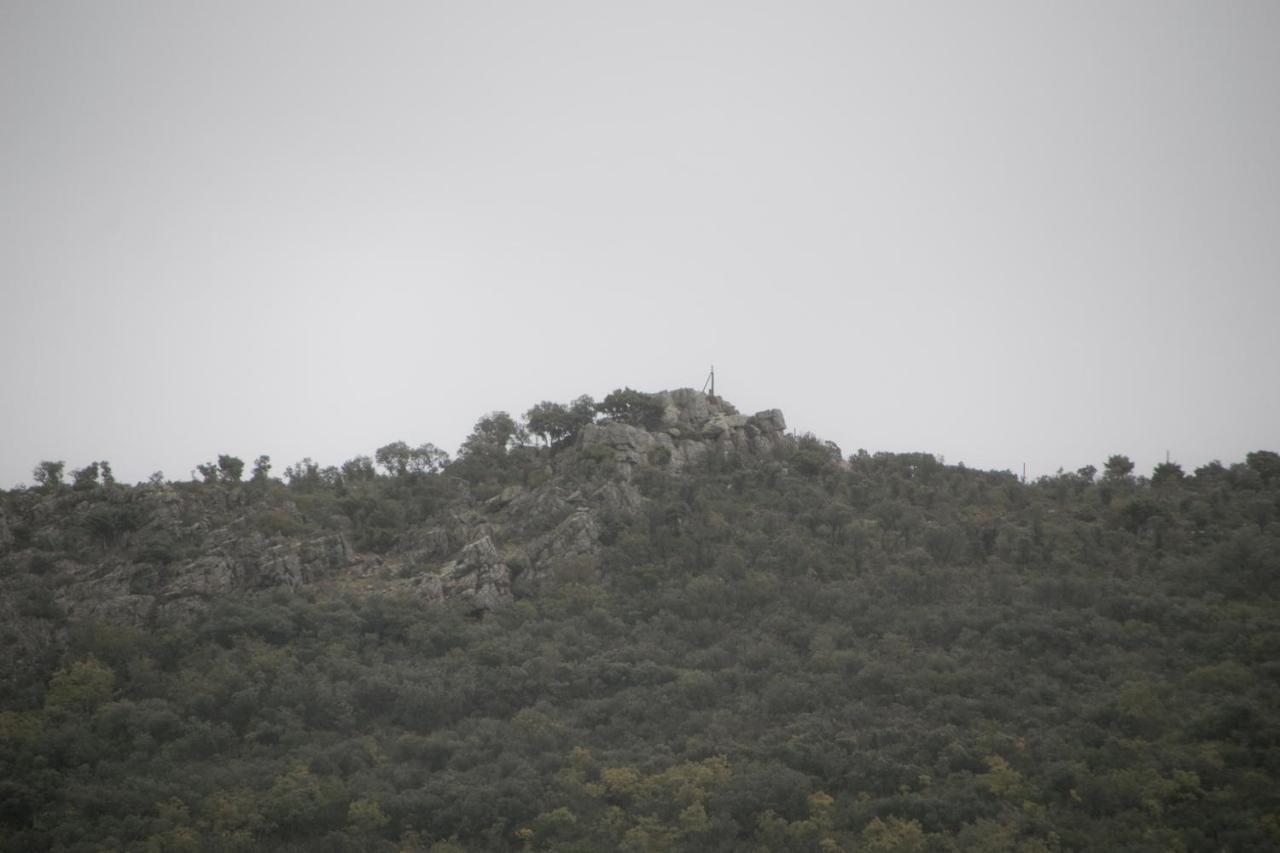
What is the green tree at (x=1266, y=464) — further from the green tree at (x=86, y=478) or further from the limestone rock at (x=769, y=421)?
the green tree at (x=86, y=478)

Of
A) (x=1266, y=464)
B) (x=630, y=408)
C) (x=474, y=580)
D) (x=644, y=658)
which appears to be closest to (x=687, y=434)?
(x=630, y=408)

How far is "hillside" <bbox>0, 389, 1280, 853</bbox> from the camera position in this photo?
1297 inches

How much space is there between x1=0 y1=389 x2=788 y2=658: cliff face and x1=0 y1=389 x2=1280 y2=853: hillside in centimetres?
21

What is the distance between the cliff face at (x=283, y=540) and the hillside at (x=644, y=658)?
215 millimetres

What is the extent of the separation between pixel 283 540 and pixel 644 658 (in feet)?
76.2

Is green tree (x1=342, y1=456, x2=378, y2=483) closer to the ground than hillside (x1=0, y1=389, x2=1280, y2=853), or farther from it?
farther from it

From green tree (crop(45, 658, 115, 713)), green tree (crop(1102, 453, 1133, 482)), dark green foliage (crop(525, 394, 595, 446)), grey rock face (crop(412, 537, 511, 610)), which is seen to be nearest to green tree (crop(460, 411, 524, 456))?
dark green foliage (crop(525, 394, 595, 446))

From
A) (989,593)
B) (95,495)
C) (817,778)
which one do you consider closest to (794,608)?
(989,593)

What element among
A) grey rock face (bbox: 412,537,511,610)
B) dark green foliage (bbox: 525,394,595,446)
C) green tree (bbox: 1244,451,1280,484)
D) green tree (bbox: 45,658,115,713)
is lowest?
green tree (bbox: 45,658,115,713)

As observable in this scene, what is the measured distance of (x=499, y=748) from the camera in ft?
130

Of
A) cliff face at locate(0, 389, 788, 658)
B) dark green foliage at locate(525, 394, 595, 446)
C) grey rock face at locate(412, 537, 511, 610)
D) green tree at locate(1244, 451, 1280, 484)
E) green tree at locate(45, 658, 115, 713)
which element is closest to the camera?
green tree at locate(45, 658, 115, 713)

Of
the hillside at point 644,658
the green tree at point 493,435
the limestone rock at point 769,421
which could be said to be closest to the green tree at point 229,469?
the hillside at point 644,658

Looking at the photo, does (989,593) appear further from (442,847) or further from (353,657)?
(353,657)

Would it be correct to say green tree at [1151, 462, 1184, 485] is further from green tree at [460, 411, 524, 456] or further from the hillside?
green tree at [460, 411, 524, 456]
